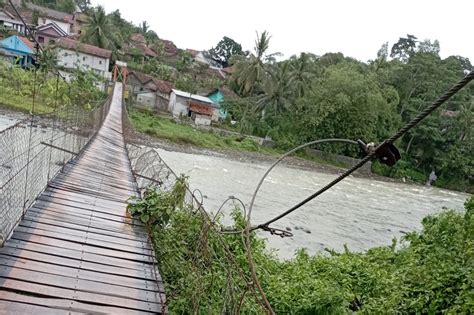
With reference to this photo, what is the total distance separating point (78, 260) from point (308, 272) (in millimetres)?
3702

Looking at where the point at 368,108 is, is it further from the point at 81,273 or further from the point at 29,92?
the point at 81,273

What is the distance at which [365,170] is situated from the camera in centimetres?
2850

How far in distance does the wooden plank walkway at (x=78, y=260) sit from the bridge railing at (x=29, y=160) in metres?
0.12

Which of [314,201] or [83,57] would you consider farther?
[83,57]

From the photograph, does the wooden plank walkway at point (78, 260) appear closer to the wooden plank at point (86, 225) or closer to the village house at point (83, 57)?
the wooden plank at point (86, 225)

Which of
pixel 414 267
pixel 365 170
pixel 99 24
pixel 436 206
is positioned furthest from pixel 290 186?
pixel 99 24

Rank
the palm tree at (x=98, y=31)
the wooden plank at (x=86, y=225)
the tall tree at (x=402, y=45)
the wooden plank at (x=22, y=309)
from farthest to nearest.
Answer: the tall tree at (x=402, y=45) < the palm tree at (x=98, y=31) < the wooden plank at (x=86, y=225) < the wooden plank at (x=22, y=309)

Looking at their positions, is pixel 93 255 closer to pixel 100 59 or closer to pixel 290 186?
pixel 290 186

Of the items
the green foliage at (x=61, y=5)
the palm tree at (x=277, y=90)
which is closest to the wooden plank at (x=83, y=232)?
the palm tree at (x=277, y=90)

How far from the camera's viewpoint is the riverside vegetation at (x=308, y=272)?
10.8 ft

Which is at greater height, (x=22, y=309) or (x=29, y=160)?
(x=29, y=160)

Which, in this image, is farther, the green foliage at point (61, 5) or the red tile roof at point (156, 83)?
the green foliage at point (61, 5)

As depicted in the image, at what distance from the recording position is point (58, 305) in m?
2.56

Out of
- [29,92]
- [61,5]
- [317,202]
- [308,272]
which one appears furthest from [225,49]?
[308,272]
